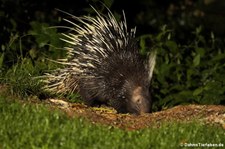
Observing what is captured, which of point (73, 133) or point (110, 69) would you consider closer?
point (73, 133)

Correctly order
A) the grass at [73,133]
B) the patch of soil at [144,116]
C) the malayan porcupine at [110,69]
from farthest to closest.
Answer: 1. the malayan porcupine at [110,69]
2. the patch of soil at [144,116]
3. the grass at [73,133]

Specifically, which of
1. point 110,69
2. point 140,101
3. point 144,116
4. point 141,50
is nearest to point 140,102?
point 140,101

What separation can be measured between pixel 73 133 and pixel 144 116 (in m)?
1.82

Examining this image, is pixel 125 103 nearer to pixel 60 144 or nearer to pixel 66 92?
pixel 66 92

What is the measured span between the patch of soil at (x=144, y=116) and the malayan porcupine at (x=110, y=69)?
0.88ft

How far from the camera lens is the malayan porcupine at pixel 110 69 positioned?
9.60m

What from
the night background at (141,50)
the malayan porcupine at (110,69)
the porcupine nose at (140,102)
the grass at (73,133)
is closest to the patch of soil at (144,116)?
the porcupine nose at (140,102)

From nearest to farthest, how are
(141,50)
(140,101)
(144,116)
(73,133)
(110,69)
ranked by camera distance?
(73,133) → (144,116) → (140,101) → (110,69) → (141,50)

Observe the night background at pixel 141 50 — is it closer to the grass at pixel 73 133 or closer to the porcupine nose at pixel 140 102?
the porcupine nose at pixel 140 102

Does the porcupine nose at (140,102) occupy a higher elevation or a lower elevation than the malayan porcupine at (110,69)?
lower

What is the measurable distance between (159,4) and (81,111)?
9675 mm

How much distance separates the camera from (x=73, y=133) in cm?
747

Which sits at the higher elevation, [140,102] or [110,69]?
[110,69]

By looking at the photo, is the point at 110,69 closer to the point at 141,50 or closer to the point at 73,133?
the point at 141,50
